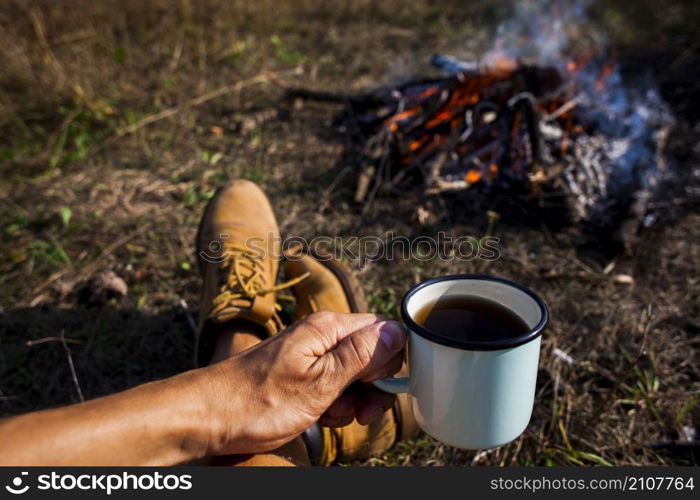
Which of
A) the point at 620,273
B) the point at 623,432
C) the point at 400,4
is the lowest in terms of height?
the point at 623,432

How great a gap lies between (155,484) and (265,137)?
8.97 feet

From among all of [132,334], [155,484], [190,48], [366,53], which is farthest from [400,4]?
[155,484]

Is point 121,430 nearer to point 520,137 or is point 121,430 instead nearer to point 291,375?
point 291,375

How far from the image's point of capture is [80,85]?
3961 mm

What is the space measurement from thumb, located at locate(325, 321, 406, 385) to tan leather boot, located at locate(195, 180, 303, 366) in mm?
700

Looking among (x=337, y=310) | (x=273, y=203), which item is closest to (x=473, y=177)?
(x=273, y=203)

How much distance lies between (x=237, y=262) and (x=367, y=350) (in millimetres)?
1040

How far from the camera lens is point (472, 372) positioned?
3.68 ft

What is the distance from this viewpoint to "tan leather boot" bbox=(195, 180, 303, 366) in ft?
6.36

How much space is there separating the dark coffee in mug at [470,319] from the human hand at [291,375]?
79mm

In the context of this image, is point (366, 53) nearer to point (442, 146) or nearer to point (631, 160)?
point (442, 146)

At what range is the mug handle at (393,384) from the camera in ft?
4.23

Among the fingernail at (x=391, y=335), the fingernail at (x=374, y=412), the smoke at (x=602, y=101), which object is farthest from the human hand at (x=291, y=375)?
the smoke at (x=602, y=101)

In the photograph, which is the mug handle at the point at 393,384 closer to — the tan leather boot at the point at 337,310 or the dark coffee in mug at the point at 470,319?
the dark coffee in mug at the point at 470,319
